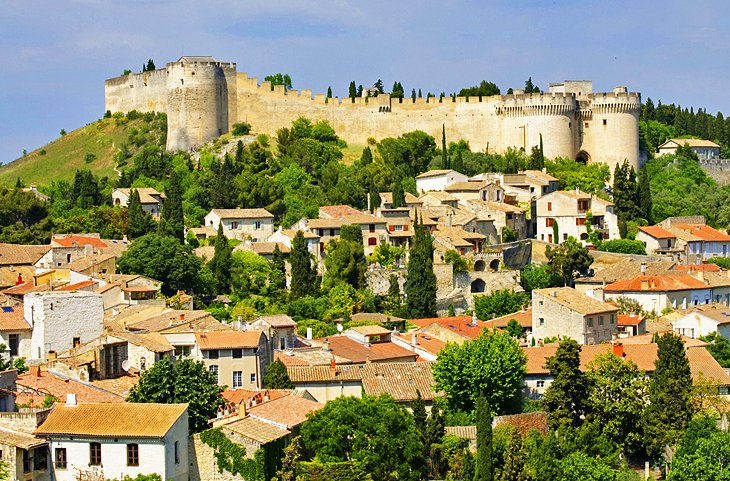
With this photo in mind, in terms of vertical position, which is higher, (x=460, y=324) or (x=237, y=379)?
(x=460, y=324)

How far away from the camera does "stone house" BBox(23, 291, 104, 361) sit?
44969 mm

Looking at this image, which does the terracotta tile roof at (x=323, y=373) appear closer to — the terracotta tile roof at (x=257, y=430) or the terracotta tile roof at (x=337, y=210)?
the terracotta tile roof at (x=257, y=430)

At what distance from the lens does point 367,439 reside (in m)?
37.8

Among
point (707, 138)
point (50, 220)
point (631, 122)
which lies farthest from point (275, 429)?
point (707, 138)

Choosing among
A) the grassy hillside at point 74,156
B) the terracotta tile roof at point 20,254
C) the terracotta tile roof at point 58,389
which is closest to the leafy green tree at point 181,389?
the terracotta tile roof at point 58,389

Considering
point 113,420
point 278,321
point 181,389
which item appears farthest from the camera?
point 278,321

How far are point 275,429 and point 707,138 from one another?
76655 millimetres

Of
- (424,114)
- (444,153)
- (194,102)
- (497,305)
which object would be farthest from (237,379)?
(424,114)

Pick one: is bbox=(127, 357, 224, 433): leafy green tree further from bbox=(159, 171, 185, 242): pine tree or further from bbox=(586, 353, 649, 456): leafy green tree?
bbox=(159, 171, 185, 242): pine tree

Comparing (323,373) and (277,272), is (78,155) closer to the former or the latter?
(277,272)

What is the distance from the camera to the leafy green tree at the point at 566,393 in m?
43.7

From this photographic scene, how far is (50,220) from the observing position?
2840 inches

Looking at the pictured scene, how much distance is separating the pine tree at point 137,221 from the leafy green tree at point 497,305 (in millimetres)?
16839

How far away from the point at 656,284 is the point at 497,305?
6811 mm
